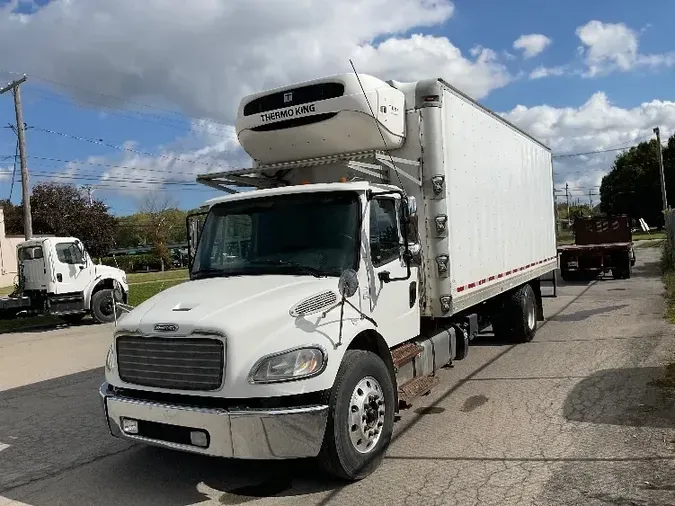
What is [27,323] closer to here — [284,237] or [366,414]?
[284,237]

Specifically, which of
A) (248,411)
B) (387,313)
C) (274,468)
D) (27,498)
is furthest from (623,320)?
(27,498)

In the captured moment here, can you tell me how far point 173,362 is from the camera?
4.29 m

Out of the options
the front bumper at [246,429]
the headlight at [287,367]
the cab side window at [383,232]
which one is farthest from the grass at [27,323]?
the headlight at [287,367]

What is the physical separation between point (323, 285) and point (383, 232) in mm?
959

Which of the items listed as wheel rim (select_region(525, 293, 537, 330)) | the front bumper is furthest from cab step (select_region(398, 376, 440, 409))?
wheel rim (select_region(525, 293, 537, 330))

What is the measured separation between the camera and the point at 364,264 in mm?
5066

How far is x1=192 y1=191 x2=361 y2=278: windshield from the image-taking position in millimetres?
5070

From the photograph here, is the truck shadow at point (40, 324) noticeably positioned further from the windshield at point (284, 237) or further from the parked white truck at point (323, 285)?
the windshield at point (284, 237)

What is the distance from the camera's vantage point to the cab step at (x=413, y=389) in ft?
18.2

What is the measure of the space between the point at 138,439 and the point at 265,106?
3751 millimetres

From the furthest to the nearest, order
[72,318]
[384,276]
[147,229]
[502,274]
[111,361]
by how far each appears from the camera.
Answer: [147,229]
[72,318]
[502,274]
[384,276]
[111,361]

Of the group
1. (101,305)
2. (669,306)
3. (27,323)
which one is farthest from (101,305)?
(669,306)

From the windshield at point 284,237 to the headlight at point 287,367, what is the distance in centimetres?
96

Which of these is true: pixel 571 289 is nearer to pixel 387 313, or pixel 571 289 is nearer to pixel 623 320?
pixel 623 320
